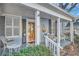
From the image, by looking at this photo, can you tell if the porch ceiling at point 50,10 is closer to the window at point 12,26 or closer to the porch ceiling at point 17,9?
the porch ceiling at point 17,9

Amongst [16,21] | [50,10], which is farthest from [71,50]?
[16,21]

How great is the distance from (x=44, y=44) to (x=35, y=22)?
0.34 meters

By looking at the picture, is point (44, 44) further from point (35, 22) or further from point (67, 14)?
point (67, 14)

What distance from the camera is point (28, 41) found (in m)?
2.84

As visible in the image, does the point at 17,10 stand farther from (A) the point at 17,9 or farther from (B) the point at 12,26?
(B) the point at 12,26

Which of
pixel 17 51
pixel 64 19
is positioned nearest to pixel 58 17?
pixel 64 19

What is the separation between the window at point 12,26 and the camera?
2768mm

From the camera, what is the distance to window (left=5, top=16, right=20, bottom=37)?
277cm

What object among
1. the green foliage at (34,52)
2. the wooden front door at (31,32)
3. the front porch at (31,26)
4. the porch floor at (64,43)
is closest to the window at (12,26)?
the front porch at (31,26)

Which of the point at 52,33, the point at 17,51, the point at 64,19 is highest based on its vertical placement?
the point at 64,19

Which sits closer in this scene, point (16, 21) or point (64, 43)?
point (16, 21)

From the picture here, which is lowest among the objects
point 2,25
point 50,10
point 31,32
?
point 31,32

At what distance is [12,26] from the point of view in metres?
2.81

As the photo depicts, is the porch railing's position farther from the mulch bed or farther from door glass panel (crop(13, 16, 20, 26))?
door glass panel (crop(13, 16, 20, 26))
